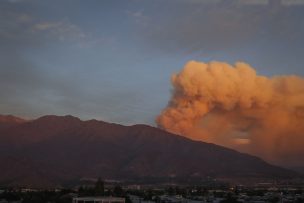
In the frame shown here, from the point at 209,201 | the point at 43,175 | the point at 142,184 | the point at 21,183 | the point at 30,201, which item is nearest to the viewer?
the point at 30,201

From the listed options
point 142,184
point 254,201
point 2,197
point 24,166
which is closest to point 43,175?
point 24,166

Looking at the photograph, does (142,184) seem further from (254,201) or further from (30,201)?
(30,201)

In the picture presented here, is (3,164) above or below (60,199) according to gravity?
above

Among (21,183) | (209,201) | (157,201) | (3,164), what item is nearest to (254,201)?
(209,201)

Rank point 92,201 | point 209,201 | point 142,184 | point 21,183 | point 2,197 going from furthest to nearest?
point 142,184, point 21,183, point 209,201, point 2,197, point 92,201

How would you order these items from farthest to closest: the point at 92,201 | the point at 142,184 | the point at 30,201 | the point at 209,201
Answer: the point at 142,184
the point at 209,201
the point at 30,201
the point at 92,201

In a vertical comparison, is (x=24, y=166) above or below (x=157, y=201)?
above

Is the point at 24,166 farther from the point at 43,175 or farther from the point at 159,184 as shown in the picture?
the point at 159,184

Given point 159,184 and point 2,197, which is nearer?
point 2,197

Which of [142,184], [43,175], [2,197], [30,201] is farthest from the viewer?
[142,184]
